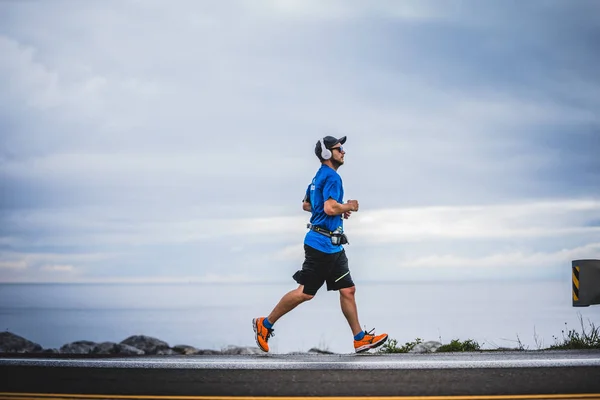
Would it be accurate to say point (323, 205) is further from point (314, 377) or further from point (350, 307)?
point (314, 377)

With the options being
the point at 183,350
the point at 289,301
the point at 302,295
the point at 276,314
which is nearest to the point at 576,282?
the point at 302,295

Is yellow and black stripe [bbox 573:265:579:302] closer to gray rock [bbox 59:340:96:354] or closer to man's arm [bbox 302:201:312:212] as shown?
man's arm [bbox 302:201:312:212]

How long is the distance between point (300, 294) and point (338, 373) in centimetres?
219

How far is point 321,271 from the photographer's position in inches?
355

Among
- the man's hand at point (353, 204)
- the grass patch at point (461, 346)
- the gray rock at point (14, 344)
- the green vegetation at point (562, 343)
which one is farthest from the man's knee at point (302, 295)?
the gray rock at point (14, 344)

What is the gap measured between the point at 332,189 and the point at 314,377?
2815 millimetres

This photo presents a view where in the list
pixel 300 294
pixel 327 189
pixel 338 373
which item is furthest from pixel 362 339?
pixel 338 373

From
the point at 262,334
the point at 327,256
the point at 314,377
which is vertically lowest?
the point at 314,377

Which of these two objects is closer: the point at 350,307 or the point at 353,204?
the point at 353,204

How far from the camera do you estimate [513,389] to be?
5988 millimetres

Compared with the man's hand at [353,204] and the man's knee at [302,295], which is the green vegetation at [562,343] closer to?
the man's knee at [302,295]

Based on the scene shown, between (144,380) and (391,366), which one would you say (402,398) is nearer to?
(391,366)

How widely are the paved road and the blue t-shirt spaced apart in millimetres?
1348

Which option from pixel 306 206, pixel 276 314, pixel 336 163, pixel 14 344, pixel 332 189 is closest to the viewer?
pixel 332 189
